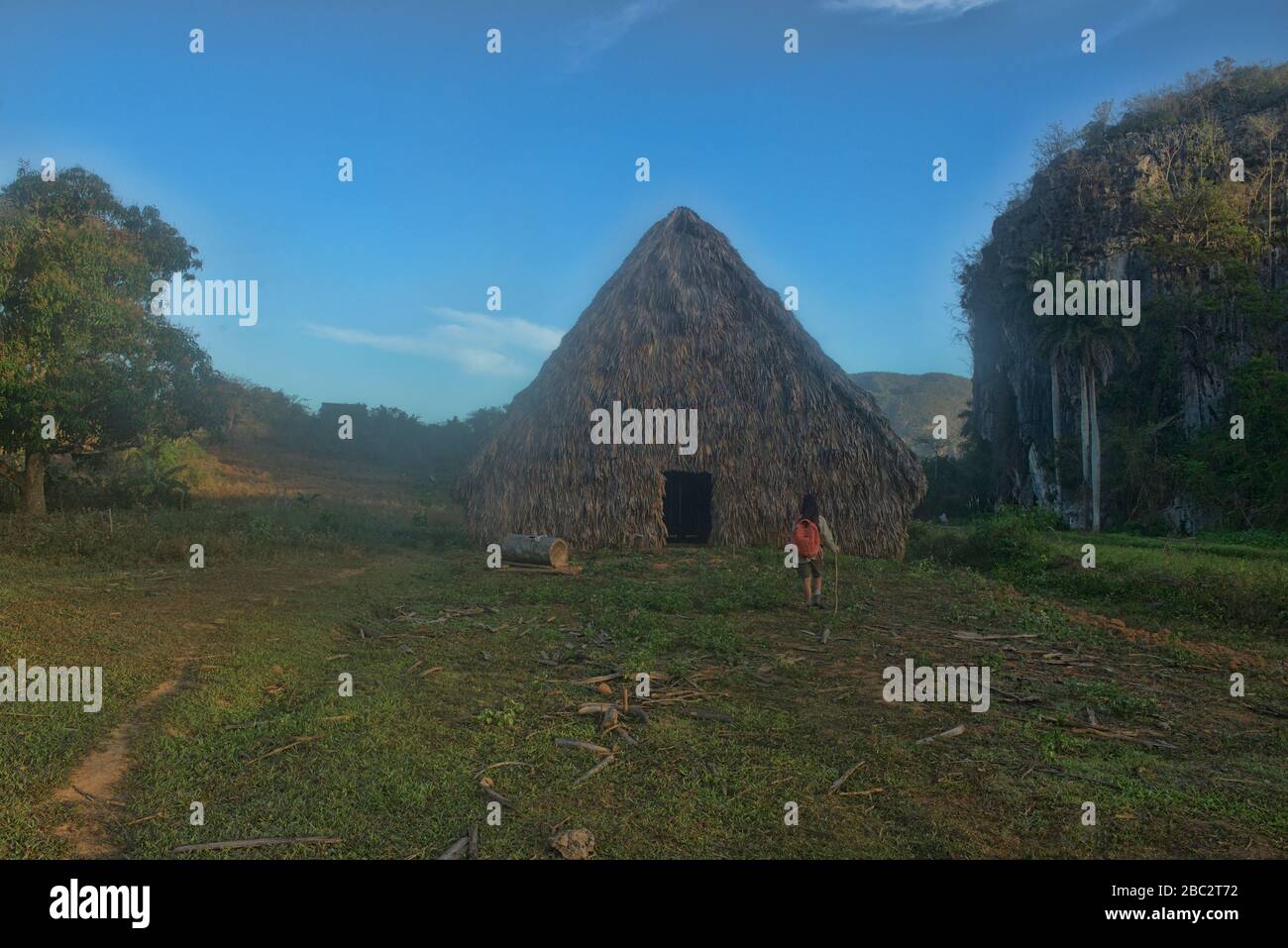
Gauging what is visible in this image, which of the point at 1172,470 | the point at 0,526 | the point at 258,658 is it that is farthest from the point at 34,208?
the point at 1172,470

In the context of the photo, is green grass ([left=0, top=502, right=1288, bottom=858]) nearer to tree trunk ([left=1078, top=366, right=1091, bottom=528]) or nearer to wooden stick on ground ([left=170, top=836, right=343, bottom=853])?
wooden stick on ground ([left=170, top=836, right=343, bottom=853])

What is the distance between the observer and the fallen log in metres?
14.2

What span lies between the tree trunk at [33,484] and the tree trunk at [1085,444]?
31587 mm

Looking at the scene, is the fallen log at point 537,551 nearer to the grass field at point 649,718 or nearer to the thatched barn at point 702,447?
the grass field at point 649,718

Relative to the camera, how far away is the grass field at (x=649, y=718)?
4184mm

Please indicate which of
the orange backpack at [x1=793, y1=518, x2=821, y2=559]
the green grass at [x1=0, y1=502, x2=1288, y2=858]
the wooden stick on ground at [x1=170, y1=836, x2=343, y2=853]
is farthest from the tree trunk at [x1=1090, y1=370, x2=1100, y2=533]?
the wooden stick on ground at [x1=170, y1=836, x2=343, y2=853]

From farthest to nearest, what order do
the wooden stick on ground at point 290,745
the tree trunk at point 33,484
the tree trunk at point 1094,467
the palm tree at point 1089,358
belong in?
the tree trunk at point 1094,467 → the palm tree at point 1089,358 → the tree trunk at point 33,484 → the wooden stick on ground at point 290,745

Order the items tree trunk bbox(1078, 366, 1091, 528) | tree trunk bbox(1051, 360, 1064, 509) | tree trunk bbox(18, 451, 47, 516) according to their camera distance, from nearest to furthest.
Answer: tree trunk bbox(18, 451, 47, 516), tree trunk bbox(1078, 366, 1091, 528), tree trunk bbox(1051, 360, 1064, 509)

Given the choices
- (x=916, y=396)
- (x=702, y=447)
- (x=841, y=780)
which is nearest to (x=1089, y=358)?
(x=702, y=447)

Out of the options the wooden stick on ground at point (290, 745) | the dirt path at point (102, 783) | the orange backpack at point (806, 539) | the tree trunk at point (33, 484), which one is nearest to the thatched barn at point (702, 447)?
the orange backpack at point (806, 539)

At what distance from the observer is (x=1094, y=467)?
29219 mm

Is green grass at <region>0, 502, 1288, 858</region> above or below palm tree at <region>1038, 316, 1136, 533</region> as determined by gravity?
below

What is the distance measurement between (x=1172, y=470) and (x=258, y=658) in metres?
29.9

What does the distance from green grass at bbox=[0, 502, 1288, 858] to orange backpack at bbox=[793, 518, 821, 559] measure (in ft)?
2.64
